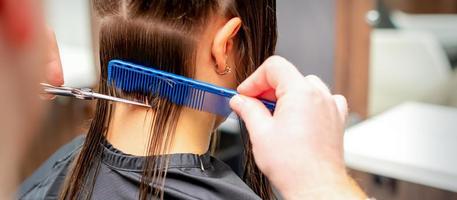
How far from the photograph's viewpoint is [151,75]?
2.12ft

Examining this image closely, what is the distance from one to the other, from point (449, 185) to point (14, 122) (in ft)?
3.47

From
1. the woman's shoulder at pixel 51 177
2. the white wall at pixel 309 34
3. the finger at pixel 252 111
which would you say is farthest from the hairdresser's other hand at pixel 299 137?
the white wall at pixel 309 34

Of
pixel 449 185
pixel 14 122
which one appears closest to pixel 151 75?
pixel 14 122

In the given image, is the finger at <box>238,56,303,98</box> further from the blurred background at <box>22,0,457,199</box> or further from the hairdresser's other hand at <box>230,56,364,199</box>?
the blurred background at <box>22,0,457,199</box>

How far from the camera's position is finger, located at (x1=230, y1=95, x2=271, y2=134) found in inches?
22.1

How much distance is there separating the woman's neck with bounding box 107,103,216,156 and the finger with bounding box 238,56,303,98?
0.11 meters

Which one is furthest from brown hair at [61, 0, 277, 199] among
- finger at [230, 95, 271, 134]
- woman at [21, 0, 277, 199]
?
finger at [230, 95, 271, 134]

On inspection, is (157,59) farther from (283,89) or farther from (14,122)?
(14,122)

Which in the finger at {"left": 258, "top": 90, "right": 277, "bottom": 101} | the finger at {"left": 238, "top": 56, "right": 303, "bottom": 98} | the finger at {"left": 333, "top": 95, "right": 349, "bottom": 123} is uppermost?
the finger at {"left": 238, "top": 56, "right": 303, "bottom": 98}

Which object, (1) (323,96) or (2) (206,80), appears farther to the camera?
(2) (206,80)

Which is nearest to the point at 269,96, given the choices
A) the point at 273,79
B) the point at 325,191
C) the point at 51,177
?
the point at 273,79

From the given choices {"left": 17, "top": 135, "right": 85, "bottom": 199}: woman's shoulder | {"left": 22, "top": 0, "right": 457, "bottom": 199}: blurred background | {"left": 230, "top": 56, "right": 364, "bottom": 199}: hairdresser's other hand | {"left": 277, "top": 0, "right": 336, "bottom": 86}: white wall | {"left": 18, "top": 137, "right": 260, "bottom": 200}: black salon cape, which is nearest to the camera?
{"left": 230, "top": 56, "right": 364, "bottom": 199}: hairdresser's other hand

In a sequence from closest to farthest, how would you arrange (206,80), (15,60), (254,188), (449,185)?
(15,60) < (206,80) < (254,188) < (449,185)

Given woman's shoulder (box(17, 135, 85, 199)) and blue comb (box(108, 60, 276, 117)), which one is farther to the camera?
woman's shoulder (box(17, 135, 85, 199))
